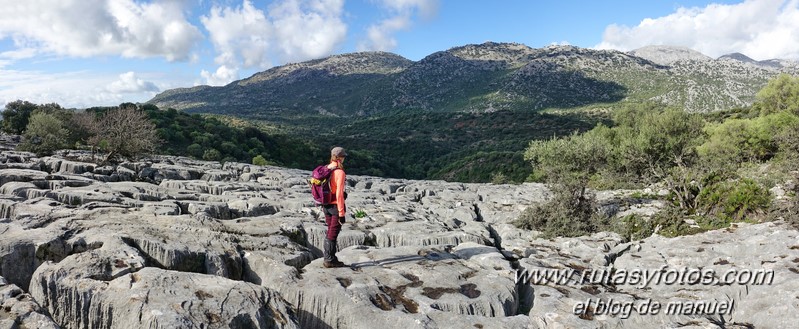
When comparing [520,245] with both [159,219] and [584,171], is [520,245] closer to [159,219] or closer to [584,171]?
[584,171]

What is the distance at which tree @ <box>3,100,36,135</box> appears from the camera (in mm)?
55931

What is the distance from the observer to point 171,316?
6.51 metres

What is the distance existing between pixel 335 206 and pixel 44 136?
42986 mm

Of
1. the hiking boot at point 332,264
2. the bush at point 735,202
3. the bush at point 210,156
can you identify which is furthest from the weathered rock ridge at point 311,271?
the bush at point 210,156

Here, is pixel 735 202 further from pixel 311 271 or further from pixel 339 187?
pixel 311 271

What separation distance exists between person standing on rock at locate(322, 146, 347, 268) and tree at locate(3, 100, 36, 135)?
6576cm

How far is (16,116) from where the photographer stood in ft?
185

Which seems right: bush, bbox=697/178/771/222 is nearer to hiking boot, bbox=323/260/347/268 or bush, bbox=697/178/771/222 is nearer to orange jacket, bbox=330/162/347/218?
hiking boot, bbox=323/260/347/268

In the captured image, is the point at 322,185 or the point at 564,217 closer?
the point at 322,185

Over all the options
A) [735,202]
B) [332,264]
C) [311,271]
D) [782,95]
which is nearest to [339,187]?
[332,264]

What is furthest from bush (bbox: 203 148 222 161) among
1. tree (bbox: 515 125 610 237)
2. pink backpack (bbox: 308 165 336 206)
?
pink backpack (bbox: 308 165 336 206)

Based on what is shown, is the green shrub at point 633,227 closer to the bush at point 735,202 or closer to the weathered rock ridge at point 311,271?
the weathered rock ridge at point 311,271

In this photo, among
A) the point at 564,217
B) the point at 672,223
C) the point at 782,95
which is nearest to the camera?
the point at 672,223

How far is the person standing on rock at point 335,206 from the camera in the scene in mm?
9758
